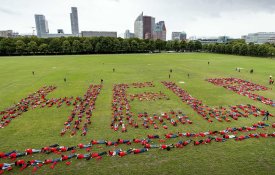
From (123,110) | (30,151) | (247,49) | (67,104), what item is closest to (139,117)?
(123,110)

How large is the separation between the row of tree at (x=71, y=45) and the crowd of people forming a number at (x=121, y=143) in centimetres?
12049

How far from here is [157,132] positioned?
19.4 meters

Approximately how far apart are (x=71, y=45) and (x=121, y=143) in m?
127

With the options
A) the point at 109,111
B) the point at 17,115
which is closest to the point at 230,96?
the point at 109,111

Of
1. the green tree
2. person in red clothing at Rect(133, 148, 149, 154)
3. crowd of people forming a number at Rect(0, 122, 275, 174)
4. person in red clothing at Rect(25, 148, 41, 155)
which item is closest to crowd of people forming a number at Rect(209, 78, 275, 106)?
crowd of people forming a number at Rect(0, 122, 275, 174)

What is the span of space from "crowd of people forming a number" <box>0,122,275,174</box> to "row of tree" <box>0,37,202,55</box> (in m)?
120

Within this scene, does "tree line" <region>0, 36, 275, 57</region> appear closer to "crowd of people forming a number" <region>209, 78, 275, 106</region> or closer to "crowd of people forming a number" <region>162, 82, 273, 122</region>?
"crowd of people forming a number" <region>209, 78, 275, 106</region>

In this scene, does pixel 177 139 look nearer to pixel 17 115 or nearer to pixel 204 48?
pixel 17 115

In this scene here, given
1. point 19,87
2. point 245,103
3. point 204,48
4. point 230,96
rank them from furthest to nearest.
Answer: point 204,48 → point 19,87 → point 230,96 → point 245,103

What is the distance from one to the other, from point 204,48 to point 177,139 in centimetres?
15654

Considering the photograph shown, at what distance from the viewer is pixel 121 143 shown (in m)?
17.2

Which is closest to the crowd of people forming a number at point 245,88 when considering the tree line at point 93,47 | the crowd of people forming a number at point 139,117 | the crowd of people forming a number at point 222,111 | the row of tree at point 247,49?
the crowd of people forming a number at point 222,111

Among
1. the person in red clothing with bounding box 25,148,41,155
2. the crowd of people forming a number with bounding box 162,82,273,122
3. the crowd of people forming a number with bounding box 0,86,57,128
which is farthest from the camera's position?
the crowd of people forming a number with bounding box 162,82,273,122

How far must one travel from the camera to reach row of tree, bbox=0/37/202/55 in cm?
12219
